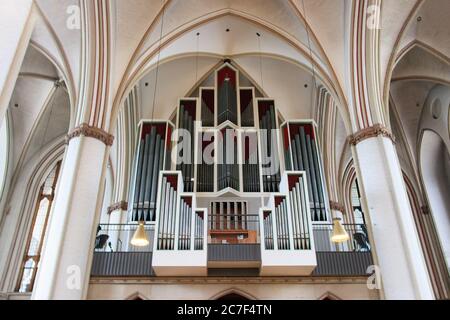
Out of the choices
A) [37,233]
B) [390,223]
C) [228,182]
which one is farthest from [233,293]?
[37,233]

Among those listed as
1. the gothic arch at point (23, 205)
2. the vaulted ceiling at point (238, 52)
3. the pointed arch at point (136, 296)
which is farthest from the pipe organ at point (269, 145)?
the gothic arch at point (23, 205)

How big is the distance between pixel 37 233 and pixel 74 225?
6.22 meters

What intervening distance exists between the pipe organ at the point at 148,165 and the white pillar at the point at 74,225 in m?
1.97

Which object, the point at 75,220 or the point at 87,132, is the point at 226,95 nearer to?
the point at 87,132

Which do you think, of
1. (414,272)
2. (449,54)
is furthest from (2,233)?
(449,54)

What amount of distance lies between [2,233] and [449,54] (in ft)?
49.1

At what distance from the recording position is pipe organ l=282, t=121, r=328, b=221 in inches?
430

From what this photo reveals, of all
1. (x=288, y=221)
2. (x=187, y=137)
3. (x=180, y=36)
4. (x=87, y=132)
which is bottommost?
(x=288, y=221)

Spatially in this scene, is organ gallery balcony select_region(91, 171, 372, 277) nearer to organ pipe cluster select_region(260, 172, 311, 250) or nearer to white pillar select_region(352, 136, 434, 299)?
organ pipe cluster select_region(260, 172, 311, 250)

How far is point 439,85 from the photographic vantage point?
42.7 ft

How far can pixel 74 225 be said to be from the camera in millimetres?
7980

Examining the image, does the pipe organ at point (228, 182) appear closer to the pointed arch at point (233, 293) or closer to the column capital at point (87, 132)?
the pointed arch at point (233, 293)
